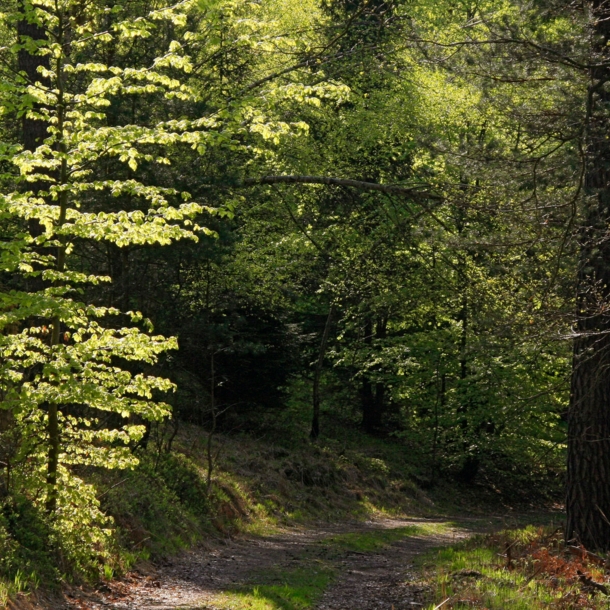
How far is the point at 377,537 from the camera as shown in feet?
48.6

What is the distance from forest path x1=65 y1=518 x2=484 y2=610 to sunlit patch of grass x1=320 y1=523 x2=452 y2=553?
0.08 ft

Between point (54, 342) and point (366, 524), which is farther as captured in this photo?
point (366, 524)

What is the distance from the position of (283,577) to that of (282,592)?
122 cm

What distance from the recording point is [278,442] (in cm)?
2078

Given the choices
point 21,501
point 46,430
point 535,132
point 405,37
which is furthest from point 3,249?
point 535,132

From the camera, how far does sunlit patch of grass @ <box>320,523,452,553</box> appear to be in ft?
43.6

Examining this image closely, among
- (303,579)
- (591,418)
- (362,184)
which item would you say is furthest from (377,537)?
(362,184)

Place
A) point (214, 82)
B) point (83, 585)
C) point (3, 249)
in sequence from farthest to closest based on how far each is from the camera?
point (214, 82)
point (83, 585)
point (3, 249)

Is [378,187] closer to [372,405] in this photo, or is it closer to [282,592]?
[282,592]

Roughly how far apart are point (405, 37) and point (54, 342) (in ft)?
Answer: 17.7

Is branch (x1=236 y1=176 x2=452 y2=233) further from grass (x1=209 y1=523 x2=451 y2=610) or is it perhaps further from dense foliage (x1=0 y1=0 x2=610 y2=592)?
grass (x1=209 y1=523 x2=451 y2=610)

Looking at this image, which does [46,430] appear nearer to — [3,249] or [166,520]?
[3,249]

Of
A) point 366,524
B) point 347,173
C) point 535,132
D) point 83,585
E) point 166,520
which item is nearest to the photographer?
point 83,585

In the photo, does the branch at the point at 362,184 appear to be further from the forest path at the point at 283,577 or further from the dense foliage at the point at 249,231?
the forest path at the point at 283,577
